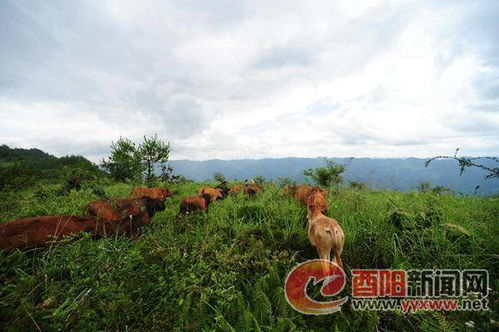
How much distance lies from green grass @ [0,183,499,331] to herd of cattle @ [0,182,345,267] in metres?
0.21

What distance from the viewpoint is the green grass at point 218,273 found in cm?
225

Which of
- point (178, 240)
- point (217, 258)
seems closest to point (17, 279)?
point (178, 240)

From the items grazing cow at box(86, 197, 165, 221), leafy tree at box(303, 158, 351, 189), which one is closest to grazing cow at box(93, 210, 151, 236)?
grazing cow at box(86, 197, 165, 221)

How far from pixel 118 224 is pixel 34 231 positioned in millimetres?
1040

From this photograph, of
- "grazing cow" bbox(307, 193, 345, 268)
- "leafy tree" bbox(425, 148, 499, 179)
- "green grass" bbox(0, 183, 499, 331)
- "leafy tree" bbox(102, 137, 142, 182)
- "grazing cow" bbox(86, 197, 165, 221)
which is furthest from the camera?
"leafy tree" bbox(102, 137, 142, 182)

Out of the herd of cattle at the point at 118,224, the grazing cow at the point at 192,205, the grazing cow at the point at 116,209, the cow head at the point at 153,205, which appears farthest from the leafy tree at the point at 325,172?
the grazing cow at the point at 116,209

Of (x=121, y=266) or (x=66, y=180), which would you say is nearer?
(x=121, y=266)

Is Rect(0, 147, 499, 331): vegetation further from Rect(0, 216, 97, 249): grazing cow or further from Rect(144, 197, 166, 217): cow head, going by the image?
Rect(144, 197, 166, 217): cow head

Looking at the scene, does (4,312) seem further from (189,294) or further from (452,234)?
(452,234)

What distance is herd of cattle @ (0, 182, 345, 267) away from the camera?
9.43 ft

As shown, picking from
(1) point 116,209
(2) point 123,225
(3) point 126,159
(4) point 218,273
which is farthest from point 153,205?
(3) point 126,159

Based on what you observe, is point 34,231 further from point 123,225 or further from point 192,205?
point 192,205

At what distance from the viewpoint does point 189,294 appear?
2.46 meters

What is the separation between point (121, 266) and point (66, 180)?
7.78 metres
